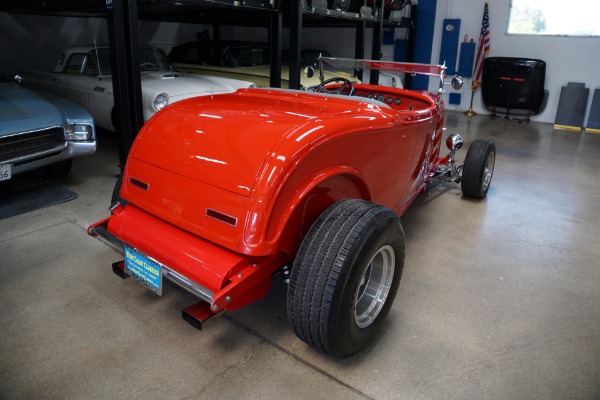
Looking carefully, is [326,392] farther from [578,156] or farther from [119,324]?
[578,156]

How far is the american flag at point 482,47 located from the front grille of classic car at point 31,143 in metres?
8.55

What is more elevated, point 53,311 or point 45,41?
point 45,41

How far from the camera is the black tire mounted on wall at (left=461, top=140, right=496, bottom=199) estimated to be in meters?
A: 3.99

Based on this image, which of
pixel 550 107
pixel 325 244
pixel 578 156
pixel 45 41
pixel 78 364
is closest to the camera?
pixel 325 244

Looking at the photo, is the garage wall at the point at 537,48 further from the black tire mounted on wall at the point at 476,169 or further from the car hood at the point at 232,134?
the car hood at the point at 232,134

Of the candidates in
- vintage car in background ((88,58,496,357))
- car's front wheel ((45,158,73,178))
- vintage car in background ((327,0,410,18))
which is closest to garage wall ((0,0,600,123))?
vintage car in background ((327,0,410,18))

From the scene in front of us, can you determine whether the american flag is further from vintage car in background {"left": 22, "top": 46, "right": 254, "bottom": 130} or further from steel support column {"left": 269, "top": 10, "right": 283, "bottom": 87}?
vintage car in background {"left": 22, "top": 46, "right": 254, "bottom": 130}

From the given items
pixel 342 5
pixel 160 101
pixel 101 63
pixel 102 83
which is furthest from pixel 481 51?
pixel 102 83

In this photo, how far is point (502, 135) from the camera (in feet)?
24.8

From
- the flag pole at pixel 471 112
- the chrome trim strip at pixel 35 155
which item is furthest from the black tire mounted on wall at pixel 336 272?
the flag pole at pixel 471 112

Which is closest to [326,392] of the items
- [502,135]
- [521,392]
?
[521,392]

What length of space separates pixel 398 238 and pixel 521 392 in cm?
84

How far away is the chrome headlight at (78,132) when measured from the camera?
13.1 feet

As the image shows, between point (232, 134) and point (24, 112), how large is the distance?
2.76m
